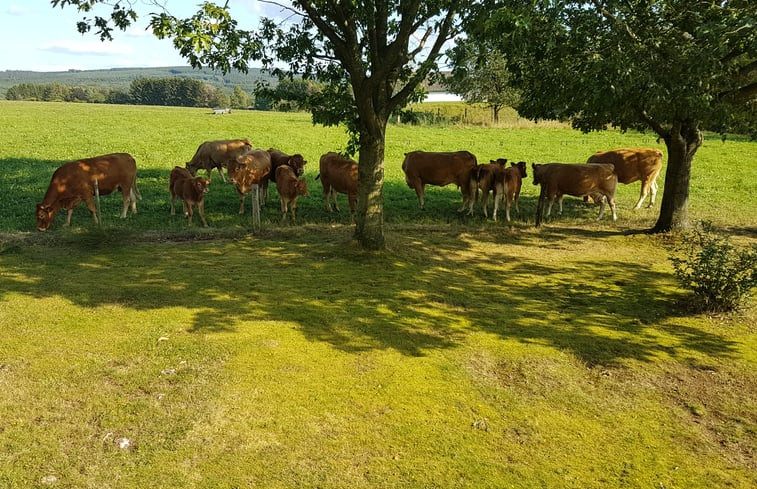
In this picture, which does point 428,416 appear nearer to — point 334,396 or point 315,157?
point 334,396

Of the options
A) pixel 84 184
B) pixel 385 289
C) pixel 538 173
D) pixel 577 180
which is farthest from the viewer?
pixel 538 173

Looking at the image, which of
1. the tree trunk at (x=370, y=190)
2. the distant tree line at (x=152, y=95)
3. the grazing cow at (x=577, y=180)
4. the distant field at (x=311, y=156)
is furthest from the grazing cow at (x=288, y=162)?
the distant tree line at (x=152, y=95)

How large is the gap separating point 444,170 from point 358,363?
10836 mm

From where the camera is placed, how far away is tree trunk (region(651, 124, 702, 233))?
500 inches

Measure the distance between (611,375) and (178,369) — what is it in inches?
201

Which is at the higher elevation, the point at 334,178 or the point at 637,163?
the point at 637,163

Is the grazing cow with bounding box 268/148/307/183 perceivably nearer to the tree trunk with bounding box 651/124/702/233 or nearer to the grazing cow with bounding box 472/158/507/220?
the grazing cow with bounding box 472/158/507/220

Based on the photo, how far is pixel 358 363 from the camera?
6492 millimetres

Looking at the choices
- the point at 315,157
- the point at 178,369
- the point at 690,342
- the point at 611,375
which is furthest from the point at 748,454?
the point at 315,157

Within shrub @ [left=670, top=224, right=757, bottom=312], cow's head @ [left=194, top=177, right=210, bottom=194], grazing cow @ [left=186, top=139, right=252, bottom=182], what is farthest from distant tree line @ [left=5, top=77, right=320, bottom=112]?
shrub @ [left=670, top=224, right=757, bottom=312]

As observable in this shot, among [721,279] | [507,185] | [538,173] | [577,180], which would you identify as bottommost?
[721,279]

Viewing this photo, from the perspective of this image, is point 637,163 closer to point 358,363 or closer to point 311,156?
point 358,363

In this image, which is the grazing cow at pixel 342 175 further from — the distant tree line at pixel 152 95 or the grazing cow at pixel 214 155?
the distant tree line at pixel 152 95

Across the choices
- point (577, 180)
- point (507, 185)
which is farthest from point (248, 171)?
point (577, 180)
